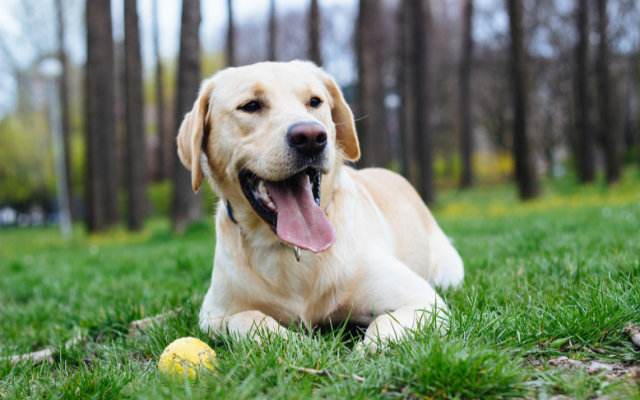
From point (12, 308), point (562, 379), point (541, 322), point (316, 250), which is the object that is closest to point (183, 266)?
point (12, 308)

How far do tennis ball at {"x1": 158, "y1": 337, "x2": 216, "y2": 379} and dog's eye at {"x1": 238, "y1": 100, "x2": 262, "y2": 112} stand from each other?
126 centimetres

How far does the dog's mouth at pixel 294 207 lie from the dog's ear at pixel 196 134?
0.31 m

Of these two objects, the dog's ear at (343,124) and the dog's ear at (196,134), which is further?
the dog's ear at (343,124)

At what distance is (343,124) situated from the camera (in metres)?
3.16

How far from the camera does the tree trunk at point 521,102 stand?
37.5 ft

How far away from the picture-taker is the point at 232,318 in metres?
2.55

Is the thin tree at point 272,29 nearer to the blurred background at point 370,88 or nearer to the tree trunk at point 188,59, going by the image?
the blurred background at point 370,88

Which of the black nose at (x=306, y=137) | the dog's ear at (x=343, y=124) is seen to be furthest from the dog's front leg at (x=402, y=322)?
the dog's ear at (x=343, y=124)

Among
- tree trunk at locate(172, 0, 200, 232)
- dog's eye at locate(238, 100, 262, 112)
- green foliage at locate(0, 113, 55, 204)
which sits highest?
tree trunk at locate(172, 0, 200, 232)

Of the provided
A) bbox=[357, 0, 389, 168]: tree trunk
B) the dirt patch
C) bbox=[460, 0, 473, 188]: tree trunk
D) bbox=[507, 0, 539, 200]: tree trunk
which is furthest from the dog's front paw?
bbox=[460, 0, 473, 188]: tree trunk

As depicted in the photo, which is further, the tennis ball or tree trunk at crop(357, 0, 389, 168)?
tree trunk at crop(357, 0, 389, 168)

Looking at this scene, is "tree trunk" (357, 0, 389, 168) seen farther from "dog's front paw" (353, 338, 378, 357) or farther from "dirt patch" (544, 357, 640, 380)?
"dirt patch" (544, 357, 640, 380)

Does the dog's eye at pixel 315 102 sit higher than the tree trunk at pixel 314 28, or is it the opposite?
the tree trunk at pixel 314 28

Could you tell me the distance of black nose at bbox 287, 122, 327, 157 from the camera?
91.6 inches
